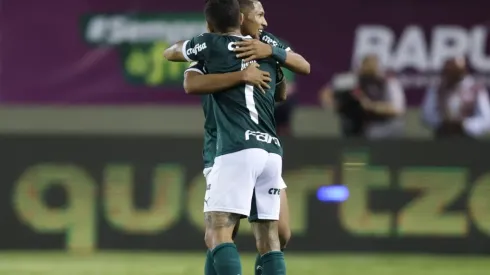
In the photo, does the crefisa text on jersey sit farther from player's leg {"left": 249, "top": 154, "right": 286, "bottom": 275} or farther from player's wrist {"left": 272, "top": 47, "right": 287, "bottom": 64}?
player's wrist {"left": 272, "top": 47, "right": 287, "bottom": 64}

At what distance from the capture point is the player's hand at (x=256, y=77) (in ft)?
23.5

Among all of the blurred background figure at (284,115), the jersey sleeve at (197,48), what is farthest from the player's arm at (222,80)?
the blurred background figure at (284,115)

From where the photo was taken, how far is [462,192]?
11969mm

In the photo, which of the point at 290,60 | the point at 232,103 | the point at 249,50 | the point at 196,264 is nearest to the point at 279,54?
the point at 290,60

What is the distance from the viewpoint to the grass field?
10.6 meters

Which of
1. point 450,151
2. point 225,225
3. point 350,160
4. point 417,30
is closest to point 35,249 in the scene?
point 350,160

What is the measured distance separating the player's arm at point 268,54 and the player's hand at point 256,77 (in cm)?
5

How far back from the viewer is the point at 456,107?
534 inches

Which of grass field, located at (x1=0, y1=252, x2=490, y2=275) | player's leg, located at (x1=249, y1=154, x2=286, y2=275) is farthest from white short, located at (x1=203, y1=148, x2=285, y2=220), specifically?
grass field, located at (x1=0, y1=252, x2=490, y2=275)

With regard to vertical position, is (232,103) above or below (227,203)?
above

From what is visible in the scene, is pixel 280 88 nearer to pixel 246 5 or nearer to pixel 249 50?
pixel 246 5

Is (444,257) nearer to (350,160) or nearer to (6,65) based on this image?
(350,160)

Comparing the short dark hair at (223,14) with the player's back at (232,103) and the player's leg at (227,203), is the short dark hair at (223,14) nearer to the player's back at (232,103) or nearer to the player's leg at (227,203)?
the player's back at (232,103)

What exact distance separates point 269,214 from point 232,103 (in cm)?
65
